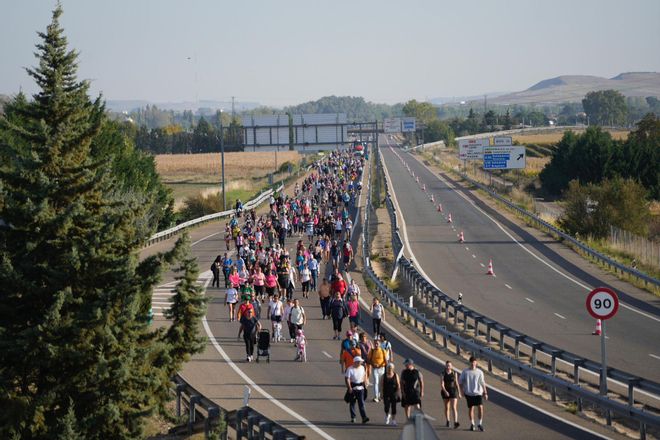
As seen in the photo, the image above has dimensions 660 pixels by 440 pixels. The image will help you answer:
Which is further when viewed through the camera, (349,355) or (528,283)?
(528,283)

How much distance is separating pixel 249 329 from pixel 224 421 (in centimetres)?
967

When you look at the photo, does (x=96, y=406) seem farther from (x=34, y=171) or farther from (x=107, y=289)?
(x=34, y=171)

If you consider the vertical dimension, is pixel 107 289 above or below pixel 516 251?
above

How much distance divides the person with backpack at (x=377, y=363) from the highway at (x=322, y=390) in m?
0.37

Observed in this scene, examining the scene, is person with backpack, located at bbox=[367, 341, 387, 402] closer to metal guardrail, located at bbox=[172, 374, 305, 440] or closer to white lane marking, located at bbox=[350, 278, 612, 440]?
white lane marking, located at bbox=[350, 278, 612, 440]

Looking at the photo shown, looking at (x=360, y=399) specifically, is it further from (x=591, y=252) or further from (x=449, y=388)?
(x=591, y=252)

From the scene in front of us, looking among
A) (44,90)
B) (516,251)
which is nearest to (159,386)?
(44,90)

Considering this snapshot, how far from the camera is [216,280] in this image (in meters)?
36.1

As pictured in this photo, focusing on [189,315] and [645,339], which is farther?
[645,339]

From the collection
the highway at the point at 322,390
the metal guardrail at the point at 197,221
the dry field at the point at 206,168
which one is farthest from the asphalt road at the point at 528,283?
the dry field at the point at 206,168

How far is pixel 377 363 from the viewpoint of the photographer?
1908cm

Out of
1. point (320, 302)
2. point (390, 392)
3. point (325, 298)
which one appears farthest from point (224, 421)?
point (320, 302)

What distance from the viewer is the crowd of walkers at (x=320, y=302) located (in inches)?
676

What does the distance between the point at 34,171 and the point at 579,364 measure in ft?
32.6
